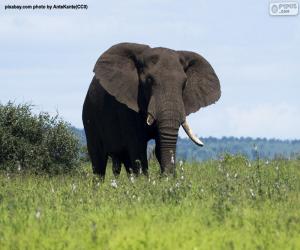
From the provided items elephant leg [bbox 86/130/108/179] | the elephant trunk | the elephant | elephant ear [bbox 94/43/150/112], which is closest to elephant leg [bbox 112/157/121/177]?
elephant leg [bbox 86/130/108/179]

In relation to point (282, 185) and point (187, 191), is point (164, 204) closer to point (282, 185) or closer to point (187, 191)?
point (187, 191)

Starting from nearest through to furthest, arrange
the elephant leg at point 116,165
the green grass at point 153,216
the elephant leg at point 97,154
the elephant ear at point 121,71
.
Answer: the green grass at point 153,216 < the elephant ear at point 121,71 < the elephant leg at point 116,165 < the elephant leg at point 97,154

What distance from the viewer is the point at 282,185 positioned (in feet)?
43.0

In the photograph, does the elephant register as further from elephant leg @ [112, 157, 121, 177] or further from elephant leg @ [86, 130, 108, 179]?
elephant leg @ [86, 130, 108, 179]

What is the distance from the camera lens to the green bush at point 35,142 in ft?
102

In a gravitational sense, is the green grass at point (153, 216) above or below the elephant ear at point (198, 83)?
below

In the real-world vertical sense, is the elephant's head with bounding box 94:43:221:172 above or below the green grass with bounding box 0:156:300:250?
above

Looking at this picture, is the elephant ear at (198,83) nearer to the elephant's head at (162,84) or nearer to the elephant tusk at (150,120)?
the elephant's head at (162,84)

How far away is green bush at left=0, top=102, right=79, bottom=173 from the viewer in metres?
31.0

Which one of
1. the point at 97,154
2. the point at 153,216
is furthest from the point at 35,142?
the point at 153,216

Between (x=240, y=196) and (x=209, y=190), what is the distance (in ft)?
4.44

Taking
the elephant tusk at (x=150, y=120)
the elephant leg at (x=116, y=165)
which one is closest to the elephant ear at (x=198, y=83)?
the elephant tusk at (x=150, y=120)

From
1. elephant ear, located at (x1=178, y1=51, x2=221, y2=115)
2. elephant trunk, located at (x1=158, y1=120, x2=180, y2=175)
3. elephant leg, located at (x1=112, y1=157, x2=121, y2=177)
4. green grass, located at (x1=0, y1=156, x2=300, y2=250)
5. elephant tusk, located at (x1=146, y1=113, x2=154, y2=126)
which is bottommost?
elephant leg, located at (x1=112, y1=157, x2=121, y2=177)

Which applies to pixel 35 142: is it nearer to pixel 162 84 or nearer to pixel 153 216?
pixel 162 84
